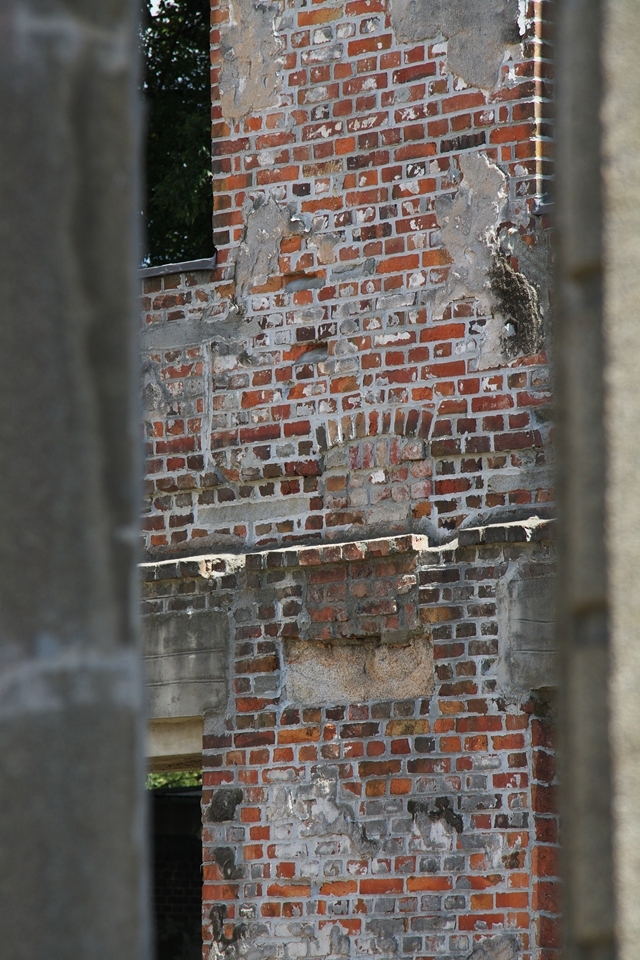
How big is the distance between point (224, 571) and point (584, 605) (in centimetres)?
382

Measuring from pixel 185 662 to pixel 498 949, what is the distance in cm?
161

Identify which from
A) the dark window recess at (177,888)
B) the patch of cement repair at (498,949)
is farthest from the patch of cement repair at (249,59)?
the dark window recess at (177,888)

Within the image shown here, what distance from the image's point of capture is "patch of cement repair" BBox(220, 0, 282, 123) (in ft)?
19.1

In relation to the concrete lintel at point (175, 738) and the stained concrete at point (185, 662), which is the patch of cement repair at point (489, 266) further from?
the concrete lintel at point (175, 738)

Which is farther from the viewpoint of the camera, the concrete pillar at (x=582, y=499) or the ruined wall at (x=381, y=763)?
the ruined wall at (x=381, y=763)

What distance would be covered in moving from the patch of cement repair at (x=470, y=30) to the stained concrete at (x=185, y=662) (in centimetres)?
225

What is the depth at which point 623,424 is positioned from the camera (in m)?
1.91

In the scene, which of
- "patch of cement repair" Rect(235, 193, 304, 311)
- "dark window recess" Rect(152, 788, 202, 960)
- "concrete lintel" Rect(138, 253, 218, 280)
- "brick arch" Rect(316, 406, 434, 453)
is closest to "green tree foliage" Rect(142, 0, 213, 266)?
"dark window recess" Rect(152, 788, 202, 960)

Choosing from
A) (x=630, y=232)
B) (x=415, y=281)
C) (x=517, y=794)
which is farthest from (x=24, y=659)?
(x=415, y=281)

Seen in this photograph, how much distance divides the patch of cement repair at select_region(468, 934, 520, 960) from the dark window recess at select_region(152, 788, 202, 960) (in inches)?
256

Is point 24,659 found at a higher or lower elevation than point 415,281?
lower

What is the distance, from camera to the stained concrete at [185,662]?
5641 millimetres

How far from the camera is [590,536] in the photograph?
1917 millimetres

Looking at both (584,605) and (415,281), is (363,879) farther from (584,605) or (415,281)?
(584,605)
